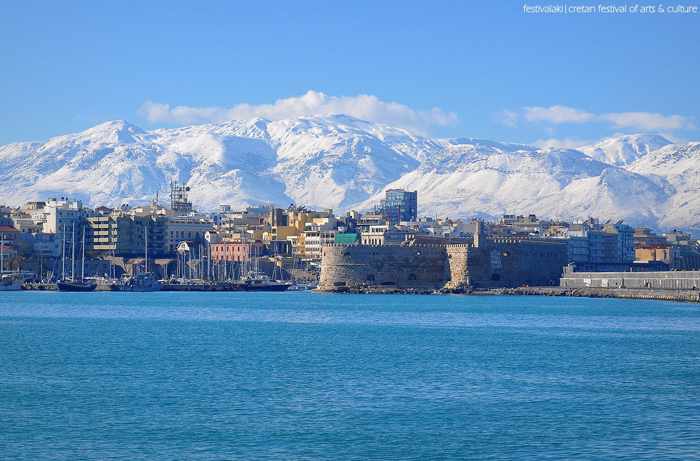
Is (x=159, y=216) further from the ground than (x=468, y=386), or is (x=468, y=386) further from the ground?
(x=159, y=216)

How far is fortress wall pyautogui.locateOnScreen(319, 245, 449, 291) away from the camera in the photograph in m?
97.9

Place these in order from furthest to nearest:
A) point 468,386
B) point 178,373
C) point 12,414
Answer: point 178,373 → point 468,386 → point 12,414

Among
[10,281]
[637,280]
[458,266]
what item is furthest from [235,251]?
[637,280]

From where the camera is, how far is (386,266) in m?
98.4

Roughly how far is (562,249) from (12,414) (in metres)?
76.2

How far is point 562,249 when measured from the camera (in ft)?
343

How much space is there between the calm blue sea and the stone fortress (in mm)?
33814

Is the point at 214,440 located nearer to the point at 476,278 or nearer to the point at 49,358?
the point at 49,358

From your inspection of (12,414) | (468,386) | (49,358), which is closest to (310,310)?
(49,358)

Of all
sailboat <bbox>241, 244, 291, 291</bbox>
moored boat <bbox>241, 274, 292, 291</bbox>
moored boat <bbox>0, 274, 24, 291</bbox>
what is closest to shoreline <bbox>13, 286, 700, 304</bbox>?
moored boat <bbox>241, 274, 292, 291</bbox>

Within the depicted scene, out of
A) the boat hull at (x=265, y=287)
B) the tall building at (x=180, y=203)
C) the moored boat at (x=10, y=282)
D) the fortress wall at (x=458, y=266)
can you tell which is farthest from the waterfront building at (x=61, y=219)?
the fortress wall at (x=458, y=266)

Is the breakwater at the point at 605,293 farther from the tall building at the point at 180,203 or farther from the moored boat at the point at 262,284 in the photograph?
the tall building at the point at 180,203

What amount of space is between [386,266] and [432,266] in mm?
3048

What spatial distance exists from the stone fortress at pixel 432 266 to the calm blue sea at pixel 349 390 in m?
33.8
